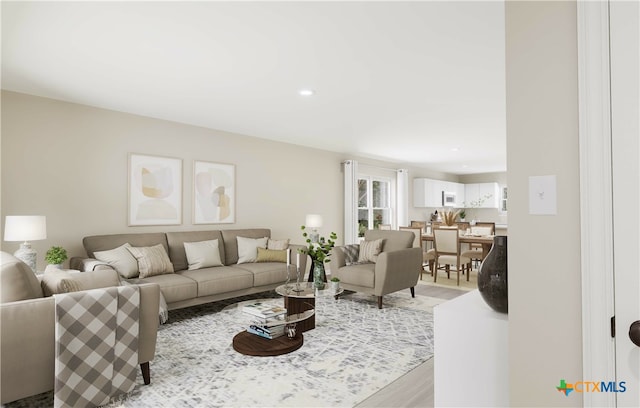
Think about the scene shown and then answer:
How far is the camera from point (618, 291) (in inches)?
36.9

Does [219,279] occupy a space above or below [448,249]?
below

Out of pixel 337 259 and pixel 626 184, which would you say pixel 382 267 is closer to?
pixel 337 259

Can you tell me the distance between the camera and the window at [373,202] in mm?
7945

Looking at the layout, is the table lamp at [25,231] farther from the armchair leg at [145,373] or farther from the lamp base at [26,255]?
the armchair leg at [145,373]

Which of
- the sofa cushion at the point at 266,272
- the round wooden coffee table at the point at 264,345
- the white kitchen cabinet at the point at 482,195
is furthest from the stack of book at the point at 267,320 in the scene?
the white kitchen cabinet at the point at 482,195

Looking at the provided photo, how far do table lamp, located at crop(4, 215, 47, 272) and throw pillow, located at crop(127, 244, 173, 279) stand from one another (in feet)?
A: 2.79

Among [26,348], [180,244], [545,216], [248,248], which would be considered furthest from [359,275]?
[545,216]

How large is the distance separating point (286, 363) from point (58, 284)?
1.68 meters

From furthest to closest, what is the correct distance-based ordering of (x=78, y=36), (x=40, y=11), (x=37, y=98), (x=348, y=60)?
(x=37, y=98), (x=348, y=60), (x=78, y=36), (x=40, y=11)

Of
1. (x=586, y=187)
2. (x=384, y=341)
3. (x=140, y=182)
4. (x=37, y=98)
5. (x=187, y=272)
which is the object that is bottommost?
(x=384, y=341)

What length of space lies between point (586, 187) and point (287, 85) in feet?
9.33

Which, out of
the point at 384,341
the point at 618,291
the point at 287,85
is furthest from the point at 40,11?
the point at 384,341

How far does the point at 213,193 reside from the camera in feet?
17.0

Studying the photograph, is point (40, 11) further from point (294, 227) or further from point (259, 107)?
point (294, 227)
